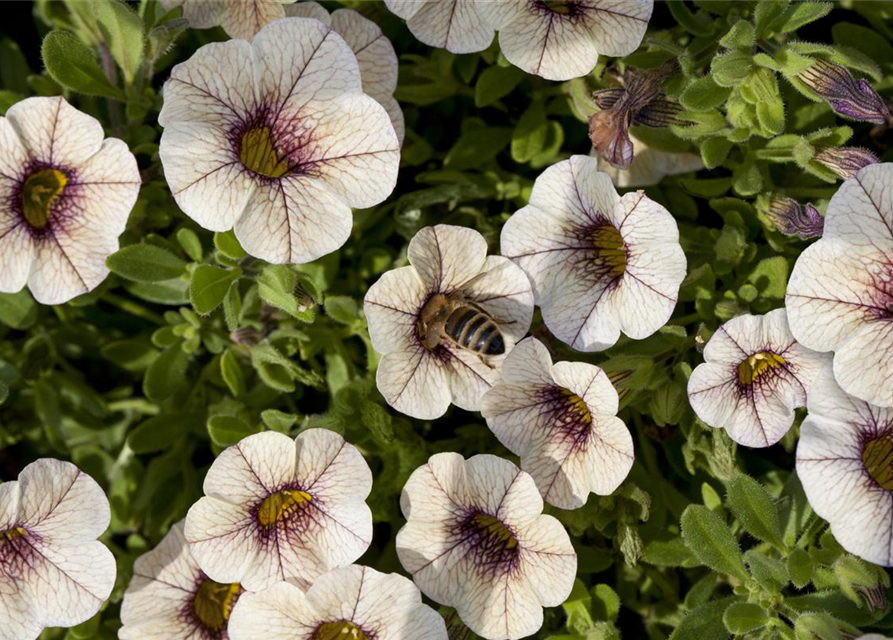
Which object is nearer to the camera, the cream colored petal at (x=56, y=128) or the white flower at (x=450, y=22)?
the cream colored petal at (x=56, y=128)

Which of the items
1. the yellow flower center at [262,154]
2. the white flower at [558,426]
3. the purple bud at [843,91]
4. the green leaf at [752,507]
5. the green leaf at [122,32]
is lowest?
the green leaf at [752,507]

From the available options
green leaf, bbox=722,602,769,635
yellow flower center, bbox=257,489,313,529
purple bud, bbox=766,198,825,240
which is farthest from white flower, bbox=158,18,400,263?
green leaf, bbox=722,602,769,635

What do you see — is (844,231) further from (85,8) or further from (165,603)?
(85,8)

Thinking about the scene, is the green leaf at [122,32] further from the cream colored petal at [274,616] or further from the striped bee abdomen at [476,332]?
the cream colored petal at [274,616]

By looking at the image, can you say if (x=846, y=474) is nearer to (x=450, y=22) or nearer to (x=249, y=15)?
(x=450, y=22)

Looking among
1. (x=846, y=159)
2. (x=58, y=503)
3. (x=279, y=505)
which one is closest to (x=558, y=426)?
(x=279, y=505)

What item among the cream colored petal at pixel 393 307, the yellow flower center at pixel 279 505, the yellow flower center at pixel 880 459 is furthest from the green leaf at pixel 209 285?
the yellow flower center at pixel 880 459
